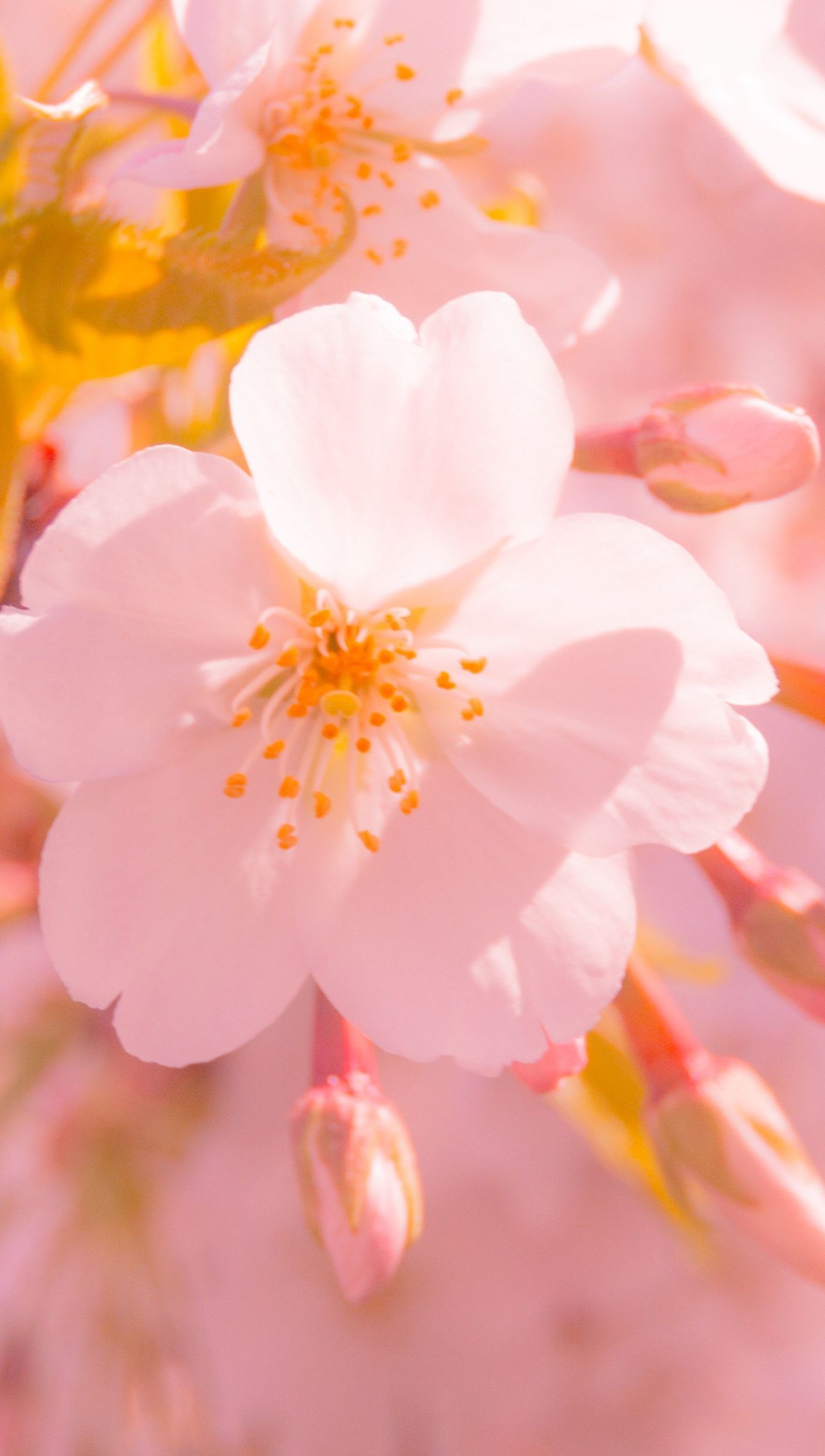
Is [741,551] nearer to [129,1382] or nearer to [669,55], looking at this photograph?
[669,55]

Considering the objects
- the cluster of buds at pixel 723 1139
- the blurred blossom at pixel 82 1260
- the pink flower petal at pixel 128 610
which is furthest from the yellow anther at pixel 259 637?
the blurred blossom at pixel 82 1260

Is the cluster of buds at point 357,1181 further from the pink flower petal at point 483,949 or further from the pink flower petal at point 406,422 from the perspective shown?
the pink flower petal at point 406,422

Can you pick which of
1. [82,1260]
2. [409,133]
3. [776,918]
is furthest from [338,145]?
[82,1260]

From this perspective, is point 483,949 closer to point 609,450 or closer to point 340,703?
point 340,703

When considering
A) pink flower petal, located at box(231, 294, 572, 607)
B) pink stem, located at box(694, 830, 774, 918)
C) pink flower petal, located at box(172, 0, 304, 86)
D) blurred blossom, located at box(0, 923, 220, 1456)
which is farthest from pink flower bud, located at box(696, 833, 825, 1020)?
blurred blossom, located at box(0, 923, 220, 1456)

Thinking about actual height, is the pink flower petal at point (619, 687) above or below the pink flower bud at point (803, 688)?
above

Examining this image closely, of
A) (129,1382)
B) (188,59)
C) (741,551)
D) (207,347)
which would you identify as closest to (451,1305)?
(129,1382)

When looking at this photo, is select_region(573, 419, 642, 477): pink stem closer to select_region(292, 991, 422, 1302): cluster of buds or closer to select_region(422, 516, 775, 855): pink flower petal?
select_region(422, 516, 775, 855): pink flower petal
